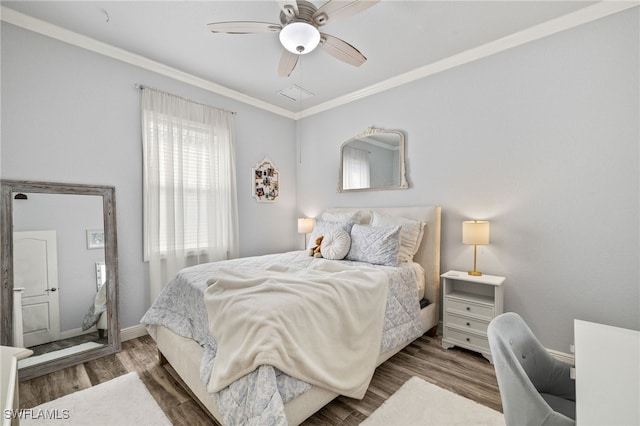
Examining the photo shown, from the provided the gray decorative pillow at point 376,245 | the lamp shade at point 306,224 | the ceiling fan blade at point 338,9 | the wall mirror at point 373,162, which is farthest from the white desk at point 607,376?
the lamp shade at point 306,224

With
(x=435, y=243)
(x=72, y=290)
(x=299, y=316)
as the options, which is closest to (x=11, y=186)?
(x=72, y=290)

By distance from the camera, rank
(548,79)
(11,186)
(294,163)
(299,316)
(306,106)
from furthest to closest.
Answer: (294,163) → (306,106) → (548,79) → (11,186) → (299,316)

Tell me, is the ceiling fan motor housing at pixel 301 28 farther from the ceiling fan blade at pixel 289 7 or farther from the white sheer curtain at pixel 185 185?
the white sheer curtain at pixel 185 185

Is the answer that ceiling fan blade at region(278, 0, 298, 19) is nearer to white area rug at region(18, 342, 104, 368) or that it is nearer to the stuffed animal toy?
the stuffed animal toy

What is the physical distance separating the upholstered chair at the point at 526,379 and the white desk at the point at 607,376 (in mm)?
143

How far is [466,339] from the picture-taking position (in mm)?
2480

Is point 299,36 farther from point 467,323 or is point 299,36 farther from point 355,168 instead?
point 467,323

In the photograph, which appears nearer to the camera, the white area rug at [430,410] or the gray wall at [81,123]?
the white area rug at [430,410]

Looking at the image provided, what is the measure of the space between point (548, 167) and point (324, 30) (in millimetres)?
2235

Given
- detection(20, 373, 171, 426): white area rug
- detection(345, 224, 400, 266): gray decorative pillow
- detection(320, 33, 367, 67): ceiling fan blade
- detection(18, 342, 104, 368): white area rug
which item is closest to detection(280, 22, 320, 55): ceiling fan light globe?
detection(320, 33, 367, 67): ceiling fan blade

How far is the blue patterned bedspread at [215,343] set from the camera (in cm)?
128

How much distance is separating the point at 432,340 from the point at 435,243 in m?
0.95

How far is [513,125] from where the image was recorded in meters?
2.56

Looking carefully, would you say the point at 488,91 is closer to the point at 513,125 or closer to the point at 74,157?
the point at 513,125
